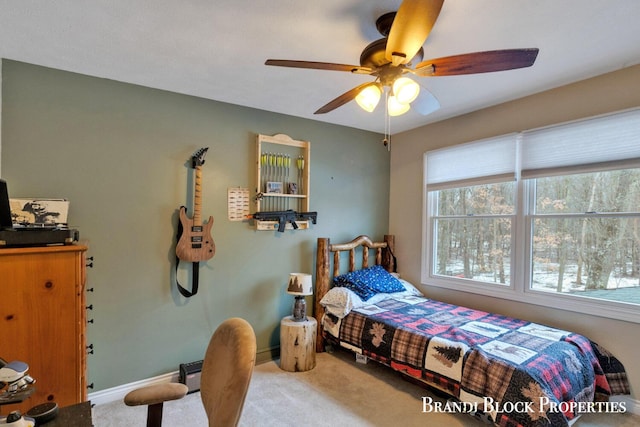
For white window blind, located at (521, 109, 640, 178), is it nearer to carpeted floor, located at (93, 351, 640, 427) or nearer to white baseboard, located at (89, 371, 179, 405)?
carpeted floor, located at (93, 351, 640, 427)

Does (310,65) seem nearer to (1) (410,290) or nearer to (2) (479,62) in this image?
(2) (479,62)

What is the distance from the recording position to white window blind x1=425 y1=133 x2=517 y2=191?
311 cm

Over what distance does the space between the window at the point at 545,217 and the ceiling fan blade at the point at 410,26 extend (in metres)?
1.98

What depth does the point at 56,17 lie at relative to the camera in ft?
5.89

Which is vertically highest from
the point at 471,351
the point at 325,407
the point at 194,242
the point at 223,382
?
the point at 194,242

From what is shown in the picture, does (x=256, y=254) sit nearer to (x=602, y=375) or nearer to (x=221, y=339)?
(x=221, y=339)

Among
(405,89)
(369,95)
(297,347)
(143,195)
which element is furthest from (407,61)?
(297,347)

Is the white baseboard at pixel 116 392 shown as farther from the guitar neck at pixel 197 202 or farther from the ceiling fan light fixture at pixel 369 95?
the ceiling fan light fixture at pixel 369 95

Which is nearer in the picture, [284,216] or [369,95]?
[369,95]

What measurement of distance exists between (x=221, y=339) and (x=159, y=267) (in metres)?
1.78

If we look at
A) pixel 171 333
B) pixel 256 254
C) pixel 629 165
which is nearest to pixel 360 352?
pixel 256 254

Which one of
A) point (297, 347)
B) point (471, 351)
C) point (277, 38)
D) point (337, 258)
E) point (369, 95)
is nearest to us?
point (369, 95)

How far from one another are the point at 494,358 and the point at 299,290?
1.66m

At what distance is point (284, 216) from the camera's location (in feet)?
10.9
